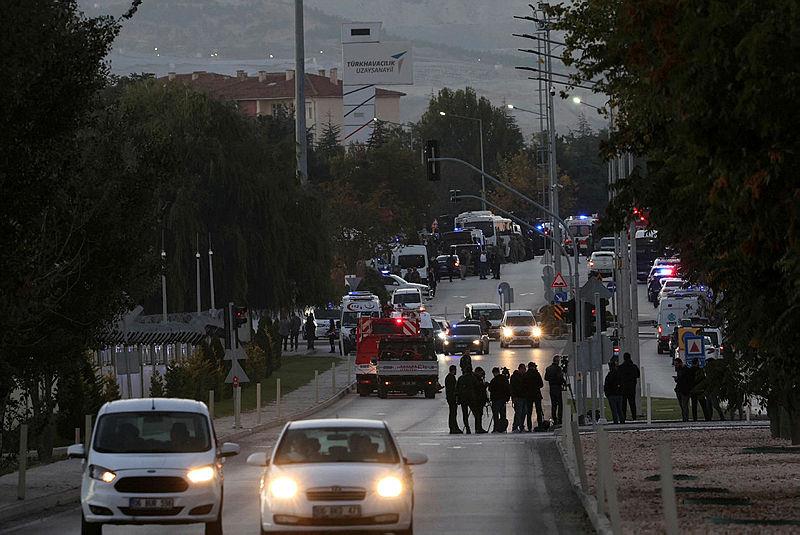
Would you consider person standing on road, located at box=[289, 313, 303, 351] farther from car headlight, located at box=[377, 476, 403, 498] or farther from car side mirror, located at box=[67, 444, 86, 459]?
car headlight, located at box=[377, 476, 403, 498]

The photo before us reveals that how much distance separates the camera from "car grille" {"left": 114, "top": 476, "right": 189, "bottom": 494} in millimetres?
18391

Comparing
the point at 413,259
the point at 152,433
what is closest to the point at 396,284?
the point at 413,259

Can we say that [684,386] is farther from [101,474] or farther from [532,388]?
[101,474]

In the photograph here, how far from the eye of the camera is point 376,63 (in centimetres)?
18888

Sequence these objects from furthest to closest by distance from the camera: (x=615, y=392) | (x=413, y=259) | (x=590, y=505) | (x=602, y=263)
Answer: (x=413, y=259)
(x=602, y=263)
(x=615, y=392)
(x=590, y=505)

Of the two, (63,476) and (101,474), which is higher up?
(101,474)

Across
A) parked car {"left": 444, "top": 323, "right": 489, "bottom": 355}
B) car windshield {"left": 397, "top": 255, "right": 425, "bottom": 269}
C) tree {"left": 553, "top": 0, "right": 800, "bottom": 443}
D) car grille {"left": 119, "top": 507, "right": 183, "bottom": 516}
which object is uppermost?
tree {"left": 553, "top": 0, "right": 800, "bottom": 443}

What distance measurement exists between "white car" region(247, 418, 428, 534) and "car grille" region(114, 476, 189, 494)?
96cm

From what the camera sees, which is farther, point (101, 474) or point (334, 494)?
point (101, 474)

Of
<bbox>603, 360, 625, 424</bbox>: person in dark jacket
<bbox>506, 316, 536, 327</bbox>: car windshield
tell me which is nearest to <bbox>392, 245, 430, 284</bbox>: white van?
<bbox>506, 316, 536, 327</bbox>: car windshield

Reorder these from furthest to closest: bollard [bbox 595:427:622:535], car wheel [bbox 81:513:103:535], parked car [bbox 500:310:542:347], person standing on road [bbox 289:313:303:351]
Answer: person standing on road [bbox 289:313:303:351]
parked car [bbox 500:310:542:347]
car wheel [bbox 81:513:103:535]
bollard [bbox 595:427:622:535]

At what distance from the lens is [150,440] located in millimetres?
19312

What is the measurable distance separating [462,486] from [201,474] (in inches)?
329

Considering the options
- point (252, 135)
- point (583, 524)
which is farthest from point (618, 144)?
point (252, 135)
